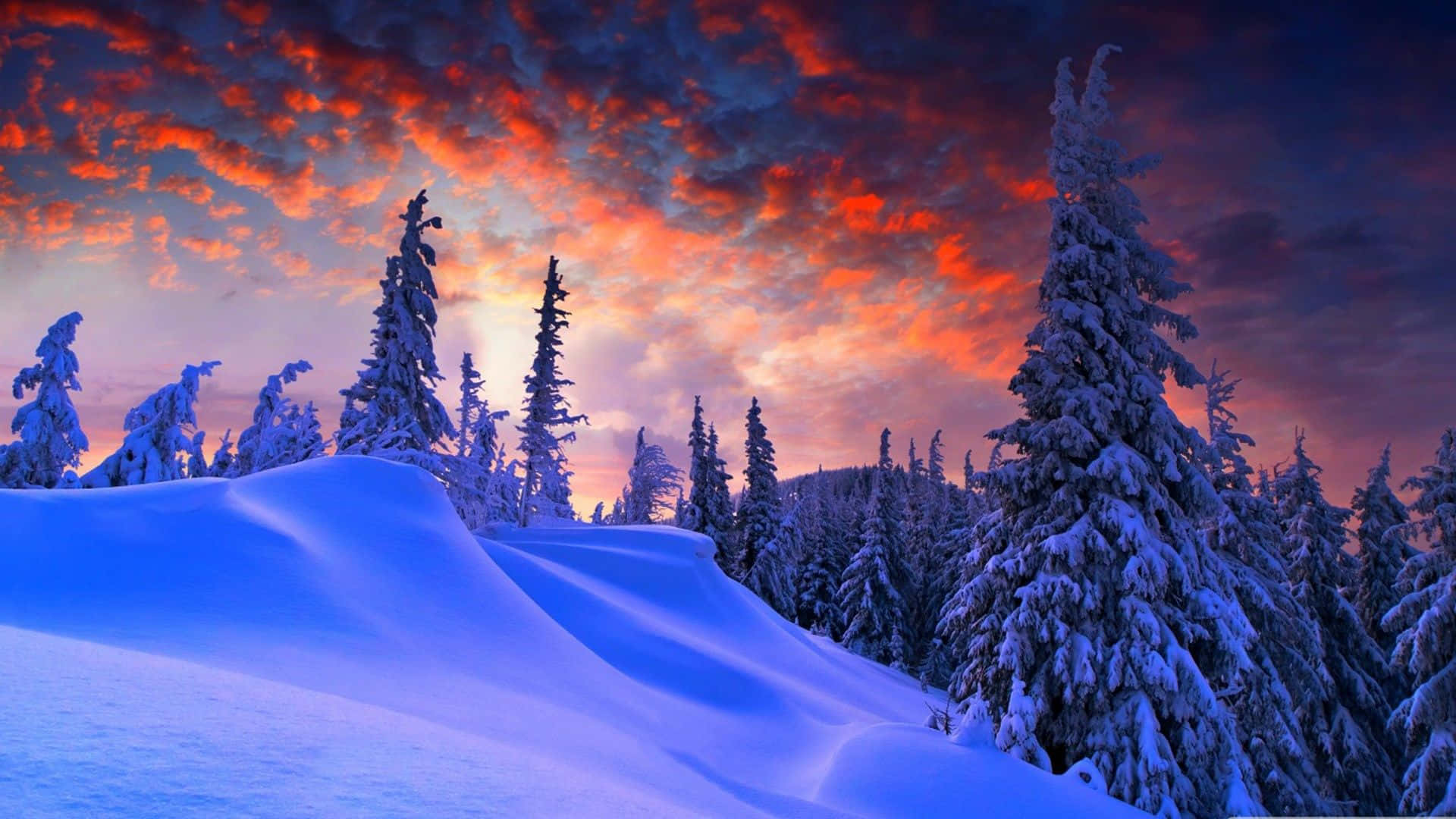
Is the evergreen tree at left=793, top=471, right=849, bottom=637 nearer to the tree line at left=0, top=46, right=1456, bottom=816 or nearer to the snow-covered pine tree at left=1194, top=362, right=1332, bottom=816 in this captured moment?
the tree line at left=0, top=46, right=1456, bottom=816

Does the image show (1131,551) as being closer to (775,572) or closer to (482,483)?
(482,483)

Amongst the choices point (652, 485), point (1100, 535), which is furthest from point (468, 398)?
point (1100, 535)

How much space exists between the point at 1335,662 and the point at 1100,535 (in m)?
16.6

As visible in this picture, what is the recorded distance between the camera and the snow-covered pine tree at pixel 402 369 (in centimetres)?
2277

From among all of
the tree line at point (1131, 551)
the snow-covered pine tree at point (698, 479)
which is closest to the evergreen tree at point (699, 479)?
the snow-covered pine tree at point (698, 479)

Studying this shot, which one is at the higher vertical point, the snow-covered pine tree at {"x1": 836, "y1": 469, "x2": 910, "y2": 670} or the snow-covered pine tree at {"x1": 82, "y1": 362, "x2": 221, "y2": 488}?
the snow-covered pine tree at {"x1": 82, "y1": 362, "x2": 221, "y2": 488}

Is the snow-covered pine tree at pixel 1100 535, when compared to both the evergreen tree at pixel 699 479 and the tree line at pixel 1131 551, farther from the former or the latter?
the evergreen tree at pixel 699 479

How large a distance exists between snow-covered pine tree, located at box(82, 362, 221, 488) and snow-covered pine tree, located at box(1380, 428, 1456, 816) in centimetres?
3392

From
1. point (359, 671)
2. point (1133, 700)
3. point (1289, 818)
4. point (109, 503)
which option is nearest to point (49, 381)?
point (109, 503)

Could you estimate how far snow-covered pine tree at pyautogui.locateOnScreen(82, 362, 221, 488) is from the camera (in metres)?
23.5

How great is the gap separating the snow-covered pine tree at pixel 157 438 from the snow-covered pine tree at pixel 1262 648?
1144 inches

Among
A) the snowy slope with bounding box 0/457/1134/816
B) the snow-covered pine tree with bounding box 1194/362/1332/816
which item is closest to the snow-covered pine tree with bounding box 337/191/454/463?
the snowy slope with bounding box 0/457/1134/816

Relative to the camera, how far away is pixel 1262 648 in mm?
14367

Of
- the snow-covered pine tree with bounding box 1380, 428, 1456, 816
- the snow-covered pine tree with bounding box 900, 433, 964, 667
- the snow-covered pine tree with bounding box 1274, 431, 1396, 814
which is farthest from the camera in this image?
the snow-covered pine tree with bounding box 900, 433, 964, 667
